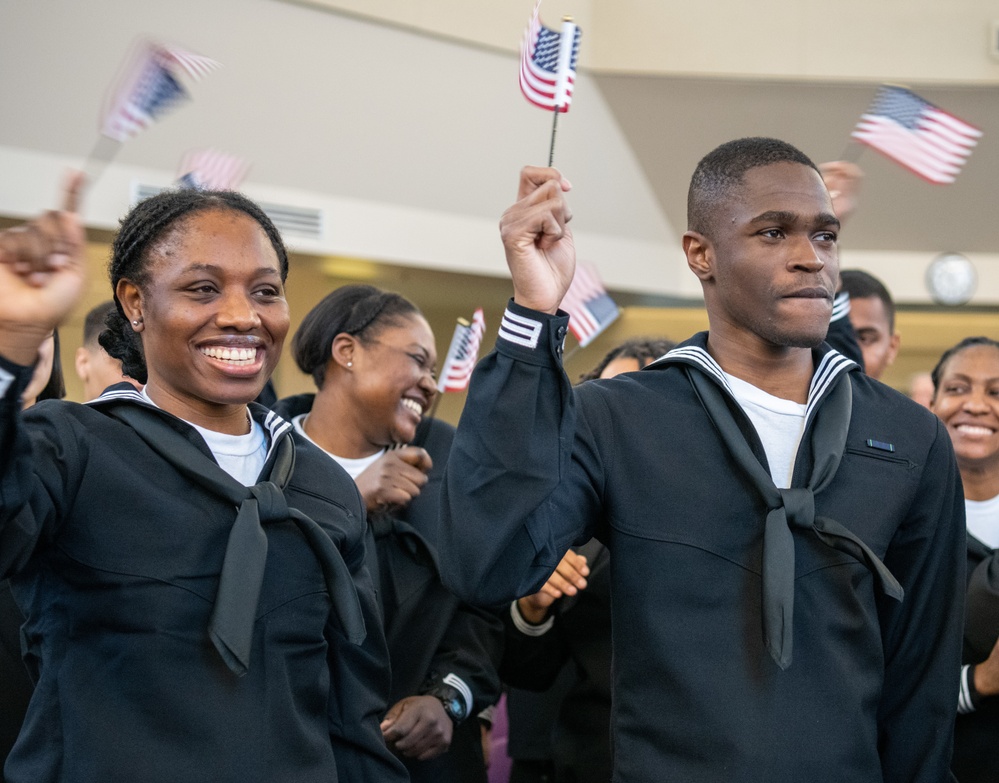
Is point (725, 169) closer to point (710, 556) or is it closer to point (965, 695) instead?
point (710, 556)

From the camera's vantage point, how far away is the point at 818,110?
7172 mm

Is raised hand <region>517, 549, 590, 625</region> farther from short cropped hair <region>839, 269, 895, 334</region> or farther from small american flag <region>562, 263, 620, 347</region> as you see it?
short cropped hair <region>839, 269, 895, 334</region>

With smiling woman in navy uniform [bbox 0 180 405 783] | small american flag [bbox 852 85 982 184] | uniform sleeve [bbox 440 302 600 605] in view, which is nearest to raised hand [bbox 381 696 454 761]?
smiling woman in navy uniform [bbox 0 180 405 783]

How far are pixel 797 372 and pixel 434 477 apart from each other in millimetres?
1224

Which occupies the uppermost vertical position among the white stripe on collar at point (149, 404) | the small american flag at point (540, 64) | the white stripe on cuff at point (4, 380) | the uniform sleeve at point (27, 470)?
the small american flag at point (540, 64)

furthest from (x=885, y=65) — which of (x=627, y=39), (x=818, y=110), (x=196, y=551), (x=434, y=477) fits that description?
(x=196, y=551)

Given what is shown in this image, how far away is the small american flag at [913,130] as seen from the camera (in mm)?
3037

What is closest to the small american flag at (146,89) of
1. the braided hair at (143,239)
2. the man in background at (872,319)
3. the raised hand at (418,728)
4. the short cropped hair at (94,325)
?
the braided hair at (143,239)

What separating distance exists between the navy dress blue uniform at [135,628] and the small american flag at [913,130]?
6.66 feet

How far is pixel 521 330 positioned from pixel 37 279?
61cm

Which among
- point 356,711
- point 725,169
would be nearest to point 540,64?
point 725,169

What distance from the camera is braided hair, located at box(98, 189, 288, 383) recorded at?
6.06 feet

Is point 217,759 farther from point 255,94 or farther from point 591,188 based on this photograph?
point 591,188

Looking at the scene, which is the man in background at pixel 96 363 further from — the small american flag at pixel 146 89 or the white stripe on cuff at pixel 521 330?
the white stripe on cuff at pixel 521 330
